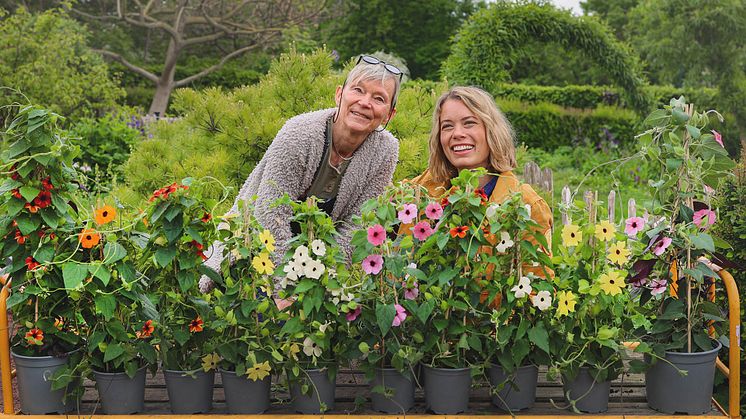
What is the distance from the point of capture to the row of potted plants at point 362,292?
190 centimetres

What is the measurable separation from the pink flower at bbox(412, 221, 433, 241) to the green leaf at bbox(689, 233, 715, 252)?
638mm

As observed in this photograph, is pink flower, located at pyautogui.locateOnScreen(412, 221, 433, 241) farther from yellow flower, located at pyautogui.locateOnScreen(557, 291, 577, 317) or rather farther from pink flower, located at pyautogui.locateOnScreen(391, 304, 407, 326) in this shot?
yellow flower, located at pyautogui.locateOnScreen(557, 291, 577, 317)

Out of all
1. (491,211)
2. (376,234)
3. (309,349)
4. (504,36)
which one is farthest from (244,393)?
(504,36)

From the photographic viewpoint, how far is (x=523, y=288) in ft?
6.18

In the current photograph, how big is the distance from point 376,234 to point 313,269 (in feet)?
0.56

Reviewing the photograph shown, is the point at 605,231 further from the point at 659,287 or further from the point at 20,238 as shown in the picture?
the point at 20,238

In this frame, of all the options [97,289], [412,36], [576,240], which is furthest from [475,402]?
[412,36]

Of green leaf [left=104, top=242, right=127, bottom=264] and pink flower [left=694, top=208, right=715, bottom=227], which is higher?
pink flower [left=694, top=208, right=715, bottom=227]

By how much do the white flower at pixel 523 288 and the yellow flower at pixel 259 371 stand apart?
24.5 inches

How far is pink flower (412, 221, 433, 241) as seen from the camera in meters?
1.91

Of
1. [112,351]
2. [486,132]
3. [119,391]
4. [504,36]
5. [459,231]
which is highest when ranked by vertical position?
[504,36]

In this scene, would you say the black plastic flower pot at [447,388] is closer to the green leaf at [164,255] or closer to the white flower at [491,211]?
the white flower at [491,211]

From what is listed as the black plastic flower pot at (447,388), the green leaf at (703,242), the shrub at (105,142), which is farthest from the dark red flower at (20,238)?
the shrub at (105,142)

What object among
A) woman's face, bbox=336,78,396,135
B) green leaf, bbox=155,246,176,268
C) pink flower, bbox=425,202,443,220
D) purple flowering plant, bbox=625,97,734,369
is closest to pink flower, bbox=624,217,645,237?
purple flowering plant, bbox=625,97,734,369
